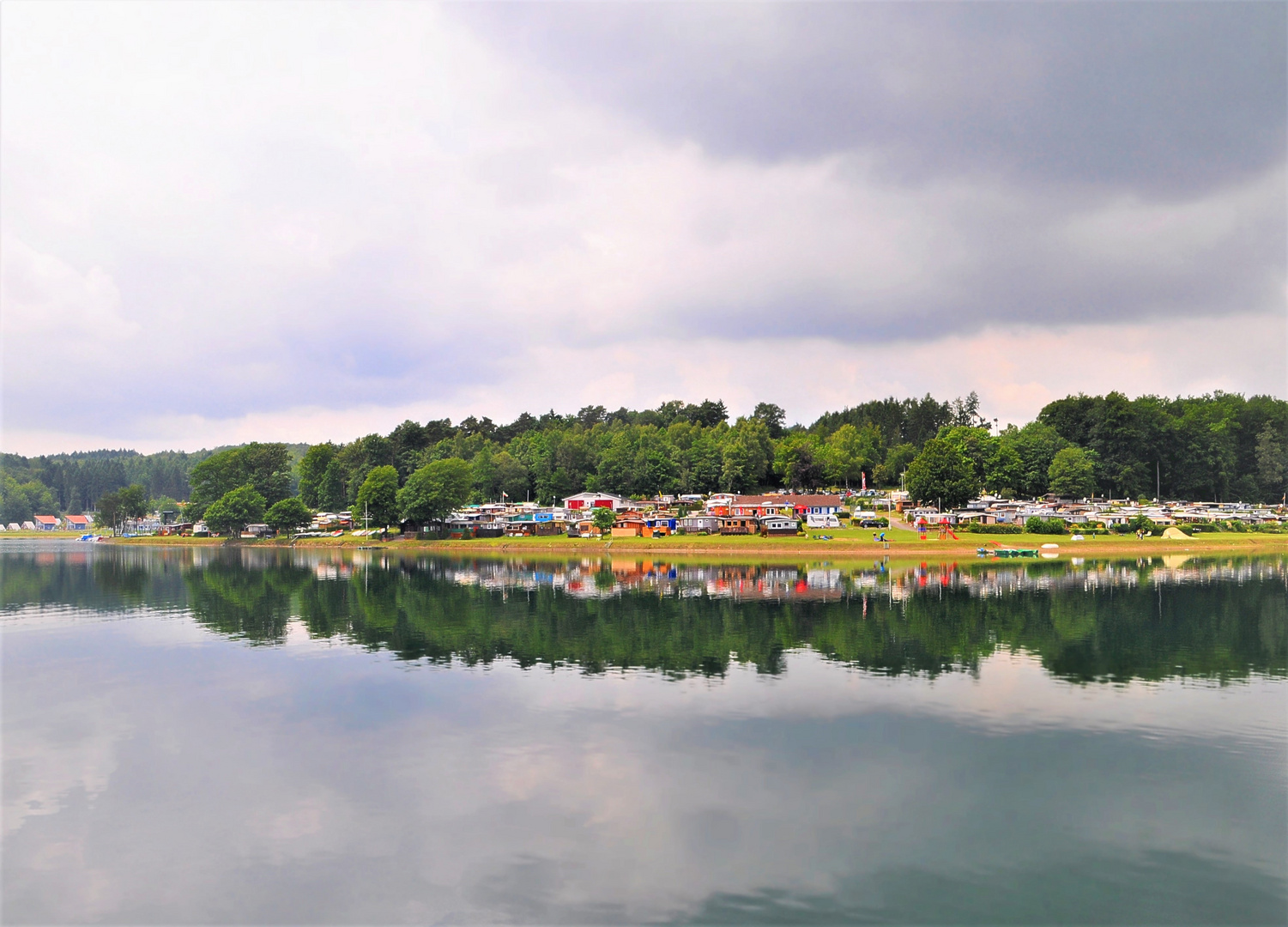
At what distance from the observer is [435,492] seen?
324 ft

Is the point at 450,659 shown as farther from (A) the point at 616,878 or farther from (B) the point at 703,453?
(B) the point at 703,453

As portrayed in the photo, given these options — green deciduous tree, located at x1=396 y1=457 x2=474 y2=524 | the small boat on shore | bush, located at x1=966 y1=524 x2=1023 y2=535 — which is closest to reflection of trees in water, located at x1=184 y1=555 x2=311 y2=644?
green deciduous tree, located at x1=396 y1=457 x2=474 y2=524

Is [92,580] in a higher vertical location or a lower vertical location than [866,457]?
lower

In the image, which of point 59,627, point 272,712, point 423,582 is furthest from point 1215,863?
point 423,582

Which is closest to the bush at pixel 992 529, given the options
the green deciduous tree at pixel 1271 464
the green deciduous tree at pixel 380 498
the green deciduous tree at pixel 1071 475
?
the green deciduous tree at pixel 1071 475

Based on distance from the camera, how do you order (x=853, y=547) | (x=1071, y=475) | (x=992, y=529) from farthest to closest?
(x=1071, y=475) < (x=992, y=529) < (x=853, y=547)

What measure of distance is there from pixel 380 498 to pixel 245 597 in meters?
54.3

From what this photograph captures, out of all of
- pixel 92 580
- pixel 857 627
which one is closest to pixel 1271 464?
pixel 857 627

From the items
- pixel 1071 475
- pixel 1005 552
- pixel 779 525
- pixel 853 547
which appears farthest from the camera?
pixel 1071 475

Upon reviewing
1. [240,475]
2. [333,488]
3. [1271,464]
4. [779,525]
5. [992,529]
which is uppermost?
[240,475]

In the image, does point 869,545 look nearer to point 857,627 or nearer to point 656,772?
point 857,627

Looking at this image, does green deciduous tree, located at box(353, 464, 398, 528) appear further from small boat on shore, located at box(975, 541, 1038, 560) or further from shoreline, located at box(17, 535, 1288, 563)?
small boat on shore, located at box(975, 541, 1038, 560)

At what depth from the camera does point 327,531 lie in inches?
4611

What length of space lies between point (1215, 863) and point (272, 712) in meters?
22.6
